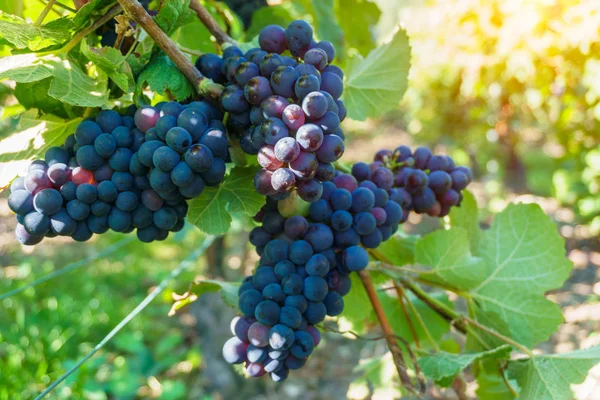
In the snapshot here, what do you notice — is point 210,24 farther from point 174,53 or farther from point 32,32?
point 32,32

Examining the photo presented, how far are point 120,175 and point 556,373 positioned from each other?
2.41 ft

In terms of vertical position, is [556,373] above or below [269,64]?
below

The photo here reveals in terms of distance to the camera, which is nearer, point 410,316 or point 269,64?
point 269,64

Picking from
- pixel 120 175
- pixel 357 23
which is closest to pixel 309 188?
pixel 120 175

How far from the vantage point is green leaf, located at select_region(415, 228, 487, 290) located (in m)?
0.93

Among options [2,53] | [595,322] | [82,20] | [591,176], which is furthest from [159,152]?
[591,176]

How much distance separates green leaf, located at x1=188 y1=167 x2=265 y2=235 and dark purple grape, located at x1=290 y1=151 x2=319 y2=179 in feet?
0.47

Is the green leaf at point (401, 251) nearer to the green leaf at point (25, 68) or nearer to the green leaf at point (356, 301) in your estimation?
the green leaf at point (356, 301)

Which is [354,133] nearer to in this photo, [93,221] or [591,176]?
[591,176]

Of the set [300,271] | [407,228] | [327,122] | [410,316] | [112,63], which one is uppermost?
[327,122]

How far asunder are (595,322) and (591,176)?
1.55m

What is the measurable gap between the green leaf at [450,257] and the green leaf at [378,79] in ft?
0.86

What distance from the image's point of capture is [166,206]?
68 cm

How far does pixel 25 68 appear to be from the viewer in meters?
0.64
